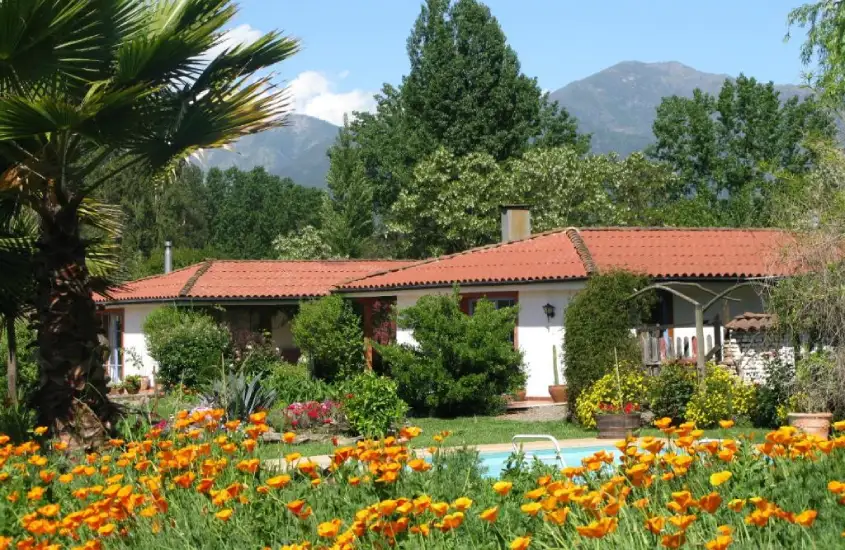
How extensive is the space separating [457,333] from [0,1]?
1382cm

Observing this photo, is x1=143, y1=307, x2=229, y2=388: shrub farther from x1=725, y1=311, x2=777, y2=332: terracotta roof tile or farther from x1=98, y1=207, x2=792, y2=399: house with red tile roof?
x1=725, y1=311, x2=777, y2=332: terracotta roof tile

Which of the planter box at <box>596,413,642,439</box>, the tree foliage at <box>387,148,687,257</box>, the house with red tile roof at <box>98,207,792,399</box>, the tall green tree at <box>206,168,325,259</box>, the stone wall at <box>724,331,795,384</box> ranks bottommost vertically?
the planter box at <box>596,413,642,439</box>

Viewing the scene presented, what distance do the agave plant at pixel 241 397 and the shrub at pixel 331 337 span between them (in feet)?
36.4

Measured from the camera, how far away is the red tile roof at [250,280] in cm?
3200

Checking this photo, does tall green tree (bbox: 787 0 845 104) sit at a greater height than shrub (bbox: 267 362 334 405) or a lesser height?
greater

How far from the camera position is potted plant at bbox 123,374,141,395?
31594 mm

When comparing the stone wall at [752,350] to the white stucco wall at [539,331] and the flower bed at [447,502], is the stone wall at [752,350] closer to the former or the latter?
the white stucco wall at [539,331]

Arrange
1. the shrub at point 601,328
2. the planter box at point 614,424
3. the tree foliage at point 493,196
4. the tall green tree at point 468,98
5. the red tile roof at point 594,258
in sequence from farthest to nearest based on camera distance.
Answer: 1. the tall green tree at point 468,98
2. the tree foliage at point 493,196
3. the red tile roof at point 594,258
4. the shrub at point 601,328
5. the planter box at point 614,424

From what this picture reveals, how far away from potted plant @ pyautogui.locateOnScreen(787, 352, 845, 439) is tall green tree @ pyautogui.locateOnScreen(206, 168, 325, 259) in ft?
198

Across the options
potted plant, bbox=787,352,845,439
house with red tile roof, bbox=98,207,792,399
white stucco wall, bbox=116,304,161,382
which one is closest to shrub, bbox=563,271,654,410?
house with red tile roof, bbox=98,207,792,399

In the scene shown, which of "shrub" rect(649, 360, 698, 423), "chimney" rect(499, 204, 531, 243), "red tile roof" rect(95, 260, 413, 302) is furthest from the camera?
"red tile roof" rect(95, 260, 413, 302)

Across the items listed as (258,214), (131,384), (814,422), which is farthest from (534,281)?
(258,214)

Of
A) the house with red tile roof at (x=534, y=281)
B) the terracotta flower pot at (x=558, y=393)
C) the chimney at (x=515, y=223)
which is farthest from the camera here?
the chimney at (x=515, y=223)

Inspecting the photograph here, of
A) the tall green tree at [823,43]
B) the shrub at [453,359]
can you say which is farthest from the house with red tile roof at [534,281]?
the tall green tree at [823,43]
